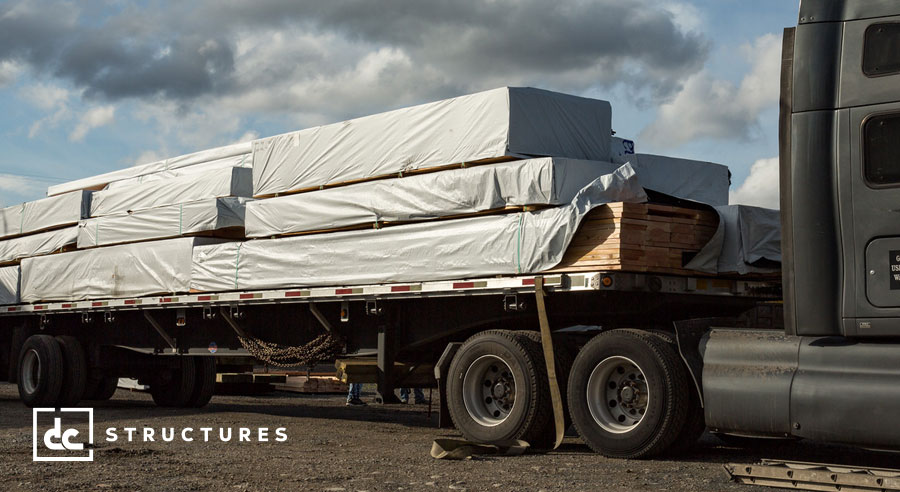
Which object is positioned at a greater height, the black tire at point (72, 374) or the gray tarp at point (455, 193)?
the gray tarp at point (455, 193)

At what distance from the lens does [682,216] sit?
944cm

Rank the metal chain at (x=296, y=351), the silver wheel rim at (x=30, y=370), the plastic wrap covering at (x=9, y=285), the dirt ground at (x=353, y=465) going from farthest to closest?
the plastic wrap covering at (x=9, y=285), the silver wheel rim at (x=30, y=370), the metal chain at (x=296, y=351), the dirt ground at (x=353, y=465)

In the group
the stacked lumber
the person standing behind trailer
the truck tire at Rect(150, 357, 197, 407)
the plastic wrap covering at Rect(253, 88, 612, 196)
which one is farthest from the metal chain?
the person standing behind trailer

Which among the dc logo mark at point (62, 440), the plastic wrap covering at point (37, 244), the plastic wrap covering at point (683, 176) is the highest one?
the plastic wrap covering at point (683, 176)

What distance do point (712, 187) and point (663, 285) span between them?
2486mm

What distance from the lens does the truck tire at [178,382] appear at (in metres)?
16.6

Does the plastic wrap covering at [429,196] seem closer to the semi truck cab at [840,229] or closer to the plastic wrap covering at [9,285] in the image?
the semi truck cab at [840,229]

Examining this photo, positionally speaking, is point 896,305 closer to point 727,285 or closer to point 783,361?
point 783,361

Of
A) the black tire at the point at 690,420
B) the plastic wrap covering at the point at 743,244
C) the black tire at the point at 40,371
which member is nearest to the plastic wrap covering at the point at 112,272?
the black tire at the point at 40,371

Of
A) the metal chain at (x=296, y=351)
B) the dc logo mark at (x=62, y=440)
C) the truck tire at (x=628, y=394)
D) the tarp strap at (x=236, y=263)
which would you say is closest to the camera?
the truck tire at (x=628, y=394)

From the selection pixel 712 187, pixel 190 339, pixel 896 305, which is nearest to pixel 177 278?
pixel 190 339

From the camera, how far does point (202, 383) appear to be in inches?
659

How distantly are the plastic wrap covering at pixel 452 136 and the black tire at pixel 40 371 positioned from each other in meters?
5.91

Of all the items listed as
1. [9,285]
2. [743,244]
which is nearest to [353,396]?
[9,285]
